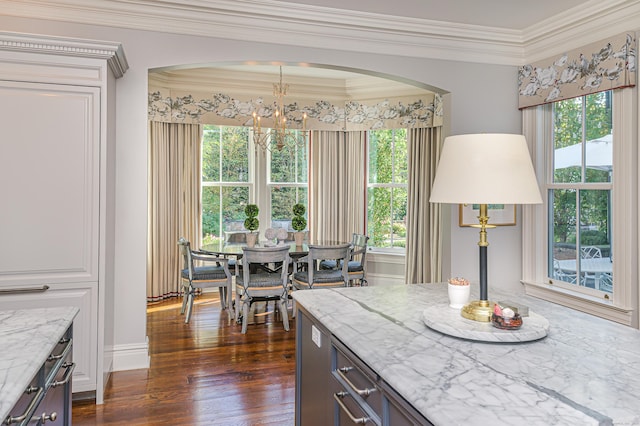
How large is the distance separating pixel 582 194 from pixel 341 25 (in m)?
2.56

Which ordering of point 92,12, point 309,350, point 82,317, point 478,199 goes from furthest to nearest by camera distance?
point 92,12 < point 82,317 < point 309,350 < point 478,199

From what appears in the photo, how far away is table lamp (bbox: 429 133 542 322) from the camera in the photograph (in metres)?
1.50

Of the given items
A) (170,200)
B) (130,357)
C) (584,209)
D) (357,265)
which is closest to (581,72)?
(584,209)

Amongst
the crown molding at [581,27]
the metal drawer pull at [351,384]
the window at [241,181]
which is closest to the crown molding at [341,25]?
the crown molding at [581,27]

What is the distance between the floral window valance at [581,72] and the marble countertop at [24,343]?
390cm

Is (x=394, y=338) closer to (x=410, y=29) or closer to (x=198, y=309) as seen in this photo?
(x=410, y=29)

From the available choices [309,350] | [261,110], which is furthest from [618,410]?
[261,110]

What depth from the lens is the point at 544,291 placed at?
4152 mm

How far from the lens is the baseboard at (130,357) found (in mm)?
3373

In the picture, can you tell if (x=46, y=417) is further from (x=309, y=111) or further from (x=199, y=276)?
(x=309, y=111)

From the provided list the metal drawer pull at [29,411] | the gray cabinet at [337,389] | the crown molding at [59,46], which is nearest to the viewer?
the metal drawer pull at [29,411]

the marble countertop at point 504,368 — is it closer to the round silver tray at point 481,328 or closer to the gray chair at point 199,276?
the round silver tray at point 481,328

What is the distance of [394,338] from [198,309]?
430cm

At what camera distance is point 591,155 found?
12.3ft
